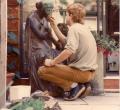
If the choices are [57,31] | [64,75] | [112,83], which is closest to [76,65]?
[64,75]

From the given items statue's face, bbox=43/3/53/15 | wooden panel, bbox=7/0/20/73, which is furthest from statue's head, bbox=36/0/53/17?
wooden panel, bbox=7/0/20/73

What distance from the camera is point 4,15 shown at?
5141mm

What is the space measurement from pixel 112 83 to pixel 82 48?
4.01ft

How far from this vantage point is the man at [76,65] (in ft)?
20.1

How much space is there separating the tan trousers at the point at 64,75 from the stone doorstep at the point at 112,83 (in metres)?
0.88

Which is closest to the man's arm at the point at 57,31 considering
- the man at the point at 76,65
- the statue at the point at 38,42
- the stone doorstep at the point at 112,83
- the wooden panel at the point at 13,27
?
the statue at the point at 38,42

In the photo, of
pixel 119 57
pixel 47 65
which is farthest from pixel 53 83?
pixel 119 57

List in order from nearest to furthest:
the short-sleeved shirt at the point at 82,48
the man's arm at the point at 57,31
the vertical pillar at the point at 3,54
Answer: the vertical pillar at the point at 3,54, the short-sleeved shirt at the point at 82,48, the man's arm at the point at 57,31

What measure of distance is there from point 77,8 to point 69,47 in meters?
0.60

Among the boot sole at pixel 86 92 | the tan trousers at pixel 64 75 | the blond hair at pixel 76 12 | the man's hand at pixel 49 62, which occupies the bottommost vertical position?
the boot sole at pixel 86 92

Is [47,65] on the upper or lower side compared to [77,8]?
lower

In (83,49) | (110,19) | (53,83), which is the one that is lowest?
(53,83)

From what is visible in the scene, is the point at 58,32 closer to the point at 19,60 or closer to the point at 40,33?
the point at 40,33

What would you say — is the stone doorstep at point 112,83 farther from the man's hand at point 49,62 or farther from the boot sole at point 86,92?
the man's hand at point 49,62
